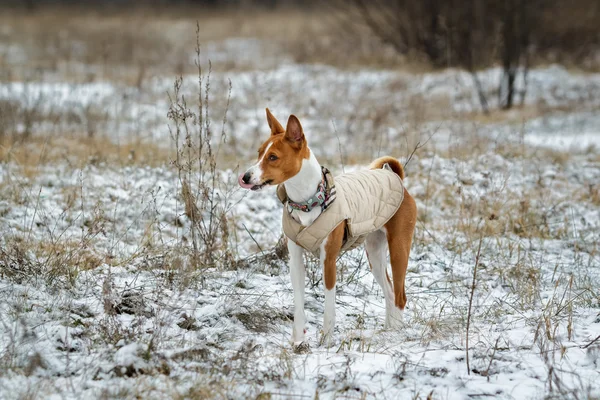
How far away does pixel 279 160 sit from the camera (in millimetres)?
3791

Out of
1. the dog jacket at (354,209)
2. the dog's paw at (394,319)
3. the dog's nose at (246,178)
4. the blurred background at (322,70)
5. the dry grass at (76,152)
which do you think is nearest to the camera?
the dog's nose at (246,178)

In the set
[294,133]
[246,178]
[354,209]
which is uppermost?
[294,133]

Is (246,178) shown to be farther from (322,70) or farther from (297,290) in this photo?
(322,70)

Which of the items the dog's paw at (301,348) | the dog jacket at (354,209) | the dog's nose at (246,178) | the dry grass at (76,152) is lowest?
the dog's paw at (301,348)

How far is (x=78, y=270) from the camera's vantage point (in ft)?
15.2

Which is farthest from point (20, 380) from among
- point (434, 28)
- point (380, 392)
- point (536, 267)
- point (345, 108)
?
point (434, 28)

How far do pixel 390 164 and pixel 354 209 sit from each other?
0.75 meters

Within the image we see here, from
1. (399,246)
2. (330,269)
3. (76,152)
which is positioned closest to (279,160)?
(330,269)

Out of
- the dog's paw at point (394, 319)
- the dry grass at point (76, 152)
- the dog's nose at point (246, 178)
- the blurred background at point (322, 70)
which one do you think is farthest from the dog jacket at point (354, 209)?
the dry grass at point (76, 152)

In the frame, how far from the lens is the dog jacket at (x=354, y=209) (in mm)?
3924

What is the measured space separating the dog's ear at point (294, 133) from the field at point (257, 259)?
0.67 metres

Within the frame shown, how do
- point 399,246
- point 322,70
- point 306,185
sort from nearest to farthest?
point 306,185 → point 399,246 → point 322,70

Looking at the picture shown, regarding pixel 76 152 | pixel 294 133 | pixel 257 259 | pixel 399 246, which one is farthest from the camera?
pixel 76 152

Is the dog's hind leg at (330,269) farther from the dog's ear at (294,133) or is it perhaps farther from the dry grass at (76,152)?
the dry grass at (76,152)
